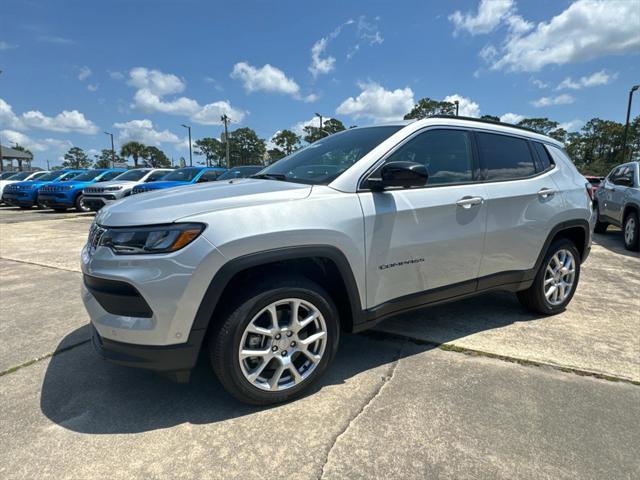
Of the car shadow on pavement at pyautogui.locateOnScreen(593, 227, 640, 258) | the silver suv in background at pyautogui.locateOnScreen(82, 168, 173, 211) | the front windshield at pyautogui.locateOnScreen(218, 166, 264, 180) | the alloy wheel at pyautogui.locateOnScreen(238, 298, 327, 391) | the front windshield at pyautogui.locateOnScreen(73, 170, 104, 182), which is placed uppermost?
the front windshield at pyautogui.locateOnScreen(218, 166, 264, 180)

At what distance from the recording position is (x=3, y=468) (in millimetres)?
1929

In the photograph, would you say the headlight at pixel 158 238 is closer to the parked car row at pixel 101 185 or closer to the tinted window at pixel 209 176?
the parked car row at pixel 101 185

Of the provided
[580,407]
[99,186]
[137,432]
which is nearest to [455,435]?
[580,407]

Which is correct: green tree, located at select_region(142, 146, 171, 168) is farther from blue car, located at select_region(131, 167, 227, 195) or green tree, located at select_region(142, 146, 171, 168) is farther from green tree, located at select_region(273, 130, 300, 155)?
blue car, located at select_region(131, 167, 227, 195)

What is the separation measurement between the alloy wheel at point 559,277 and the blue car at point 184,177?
9.28 metres

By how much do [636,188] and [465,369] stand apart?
22.5 ft

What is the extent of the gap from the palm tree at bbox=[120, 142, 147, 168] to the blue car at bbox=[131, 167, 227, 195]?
2986 inches

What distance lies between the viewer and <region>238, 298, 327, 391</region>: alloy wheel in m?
2.32

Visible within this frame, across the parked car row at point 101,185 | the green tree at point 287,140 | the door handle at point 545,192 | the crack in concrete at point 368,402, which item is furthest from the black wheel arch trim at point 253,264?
the green tree at point 287,140

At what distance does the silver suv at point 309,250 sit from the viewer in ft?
6.93

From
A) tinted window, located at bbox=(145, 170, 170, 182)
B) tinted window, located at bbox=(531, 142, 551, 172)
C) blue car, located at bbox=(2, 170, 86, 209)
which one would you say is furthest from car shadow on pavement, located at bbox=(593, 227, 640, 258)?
blue car, located at bbox=(2, 170, 86, 209)

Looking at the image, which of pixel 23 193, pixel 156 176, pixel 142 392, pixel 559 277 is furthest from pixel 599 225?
pixel 23 193

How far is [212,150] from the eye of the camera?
88562mm

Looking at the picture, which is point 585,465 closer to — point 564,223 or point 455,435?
point 455,435
